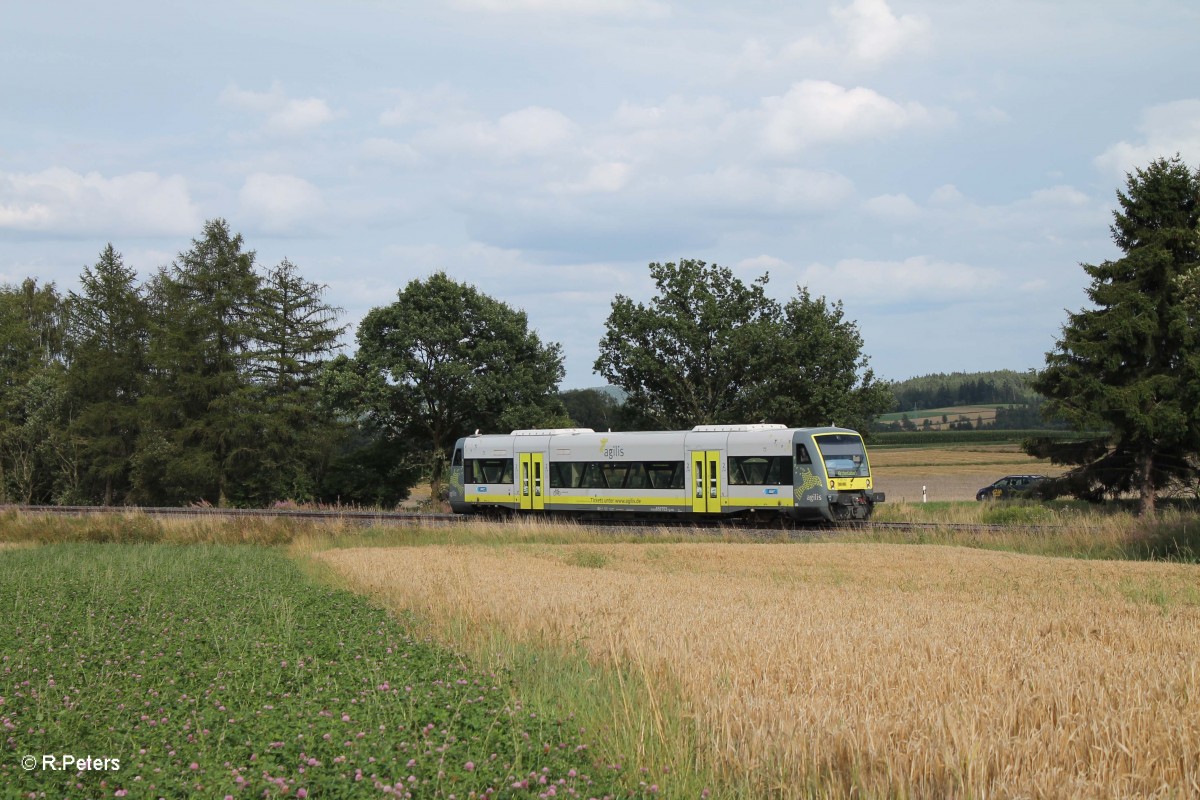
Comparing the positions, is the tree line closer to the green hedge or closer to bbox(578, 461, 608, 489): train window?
bbox(578, 461, 608, 489): train window

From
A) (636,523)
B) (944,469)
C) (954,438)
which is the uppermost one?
(954,438)

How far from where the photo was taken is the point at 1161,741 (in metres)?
5.23

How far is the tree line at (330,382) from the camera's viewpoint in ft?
165

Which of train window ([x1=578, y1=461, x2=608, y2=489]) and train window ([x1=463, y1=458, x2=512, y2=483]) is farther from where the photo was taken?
train window ([x1=463, y1=458, x2=512, y2=483])

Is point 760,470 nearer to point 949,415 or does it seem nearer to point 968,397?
point 949,415

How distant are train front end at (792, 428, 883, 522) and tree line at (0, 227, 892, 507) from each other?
17439 millimetres

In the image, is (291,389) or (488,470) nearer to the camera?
(488,470)

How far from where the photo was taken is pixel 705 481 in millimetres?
32469

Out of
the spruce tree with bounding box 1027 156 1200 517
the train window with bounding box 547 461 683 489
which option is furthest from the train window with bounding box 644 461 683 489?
the spruce tree with bounding box 1027 156 1200 517

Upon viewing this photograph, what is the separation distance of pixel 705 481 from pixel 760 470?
190 centimetres

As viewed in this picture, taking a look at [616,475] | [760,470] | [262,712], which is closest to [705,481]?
[760,470]

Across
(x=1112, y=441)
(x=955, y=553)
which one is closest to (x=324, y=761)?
(x=955, y=553)

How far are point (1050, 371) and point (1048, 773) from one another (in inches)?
1321

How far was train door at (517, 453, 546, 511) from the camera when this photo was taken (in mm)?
36031
